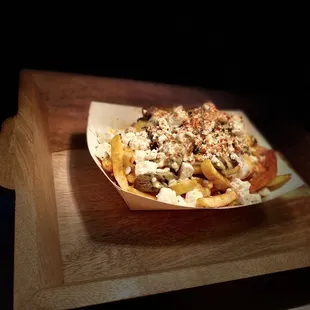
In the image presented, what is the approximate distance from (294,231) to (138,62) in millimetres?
2089

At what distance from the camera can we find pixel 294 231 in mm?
1975

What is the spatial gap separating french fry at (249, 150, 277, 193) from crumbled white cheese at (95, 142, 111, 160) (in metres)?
0.78

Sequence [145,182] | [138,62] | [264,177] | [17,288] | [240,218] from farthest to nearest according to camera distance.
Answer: [138,62] → [264,177] → [240,218] → [145,182] → [17,288]

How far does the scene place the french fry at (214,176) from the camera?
1859mm

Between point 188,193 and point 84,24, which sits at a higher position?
point 84,24

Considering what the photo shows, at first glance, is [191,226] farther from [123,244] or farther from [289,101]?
[289,101]

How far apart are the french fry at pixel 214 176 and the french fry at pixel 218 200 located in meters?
0.05

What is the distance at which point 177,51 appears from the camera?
348 cm

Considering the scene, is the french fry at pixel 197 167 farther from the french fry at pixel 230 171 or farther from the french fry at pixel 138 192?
the french fry at pixel 138 192

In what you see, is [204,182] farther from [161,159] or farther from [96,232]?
[96,232]

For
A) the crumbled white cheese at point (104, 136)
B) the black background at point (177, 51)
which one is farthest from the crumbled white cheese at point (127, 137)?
the black background at point (177, 51)

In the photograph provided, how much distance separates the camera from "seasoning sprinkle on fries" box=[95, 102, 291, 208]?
1800mm

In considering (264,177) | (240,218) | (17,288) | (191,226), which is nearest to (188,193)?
(191,226)

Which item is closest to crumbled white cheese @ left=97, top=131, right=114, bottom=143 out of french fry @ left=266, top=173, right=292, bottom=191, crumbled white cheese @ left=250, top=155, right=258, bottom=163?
crumbled white cheese @ left=250, top=155, right=258, bottom=163
